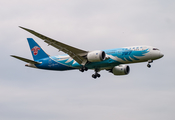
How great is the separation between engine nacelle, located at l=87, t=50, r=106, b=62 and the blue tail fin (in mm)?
11219

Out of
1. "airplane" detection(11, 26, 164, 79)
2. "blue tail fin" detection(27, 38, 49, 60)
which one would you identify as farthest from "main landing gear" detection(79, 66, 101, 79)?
"blue tail fin" detection(27, 38, 49, 60)

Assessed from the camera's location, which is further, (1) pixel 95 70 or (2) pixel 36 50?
(2) pixel 36 50

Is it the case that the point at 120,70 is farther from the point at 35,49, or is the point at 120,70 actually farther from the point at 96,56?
the point at 35,49

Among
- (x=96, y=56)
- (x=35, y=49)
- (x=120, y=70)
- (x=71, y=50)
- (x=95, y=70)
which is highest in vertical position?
(x=35, y=49)

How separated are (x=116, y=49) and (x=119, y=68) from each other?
7.53 meters

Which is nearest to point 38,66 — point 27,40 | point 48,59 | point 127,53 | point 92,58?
point 48,59

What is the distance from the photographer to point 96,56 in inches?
2186

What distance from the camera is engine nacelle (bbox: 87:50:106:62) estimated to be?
182ft

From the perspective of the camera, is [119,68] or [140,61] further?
[119,68]

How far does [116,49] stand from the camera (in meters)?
56.9

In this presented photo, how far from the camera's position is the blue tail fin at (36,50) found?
6515cm

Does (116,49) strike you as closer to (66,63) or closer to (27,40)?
(66,63)

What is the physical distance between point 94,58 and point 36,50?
50.5 ft

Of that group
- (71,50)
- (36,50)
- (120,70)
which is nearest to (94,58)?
(71,50)
